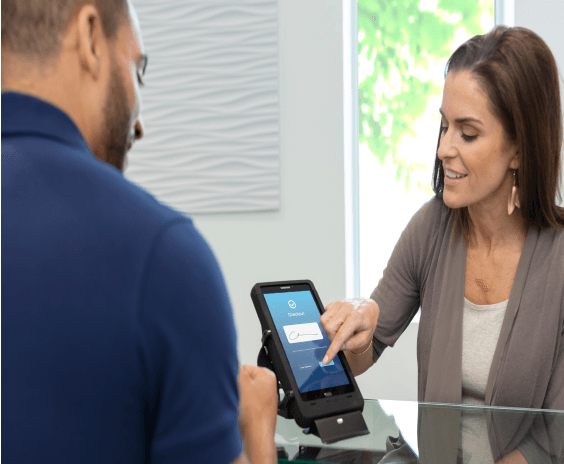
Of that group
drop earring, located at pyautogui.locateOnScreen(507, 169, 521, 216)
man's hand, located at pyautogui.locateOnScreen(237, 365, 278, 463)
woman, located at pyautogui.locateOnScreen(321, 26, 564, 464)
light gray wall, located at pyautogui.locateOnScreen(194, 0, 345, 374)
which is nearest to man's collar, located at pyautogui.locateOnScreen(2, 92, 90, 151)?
man's hand, located at pyautogui.locateOnScreen(237, 365, 278, 463)

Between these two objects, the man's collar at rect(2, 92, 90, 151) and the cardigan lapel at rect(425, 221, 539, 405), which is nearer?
the man's collar at rect(2, 92, 90, 151)

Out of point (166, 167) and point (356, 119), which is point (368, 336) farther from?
point (166, 167)

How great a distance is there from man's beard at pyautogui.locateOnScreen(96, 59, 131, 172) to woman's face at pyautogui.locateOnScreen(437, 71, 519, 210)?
2.97 ft

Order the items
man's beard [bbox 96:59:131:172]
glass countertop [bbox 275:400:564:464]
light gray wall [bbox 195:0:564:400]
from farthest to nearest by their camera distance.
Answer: light gray wall [bbox 195:0:564:400], glass countertop [bbox 275:400:564:464], man's beard [bbox 96:59:131:172]

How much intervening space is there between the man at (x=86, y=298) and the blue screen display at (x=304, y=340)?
1.33ft

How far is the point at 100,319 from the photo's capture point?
377mm

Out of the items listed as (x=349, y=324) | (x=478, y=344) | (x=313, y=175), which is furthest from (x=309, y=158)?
(x=349, y=324)

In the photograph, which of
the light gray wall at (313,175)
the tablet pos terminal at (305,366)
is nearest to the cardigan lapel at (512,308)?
the tablet pos terminal at (305,366)

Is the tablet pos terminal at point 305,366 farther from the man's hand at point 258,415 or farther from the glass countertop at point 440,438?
the man's hand at point 258,415

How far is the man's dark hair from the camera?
0.44 m

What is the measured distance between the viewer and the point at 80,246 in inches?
14.8

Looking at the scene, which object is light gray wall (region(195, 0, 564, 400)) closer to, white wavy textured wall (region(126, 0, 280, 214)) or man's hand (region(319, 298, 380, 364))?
white wavy textured wall (region(126, 0, 280, 214))

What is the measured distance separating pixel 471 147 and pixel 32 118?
1.03 m

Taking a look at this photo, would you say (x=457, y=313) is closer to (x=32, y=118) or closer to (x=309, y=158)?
(x=32, y=118)
